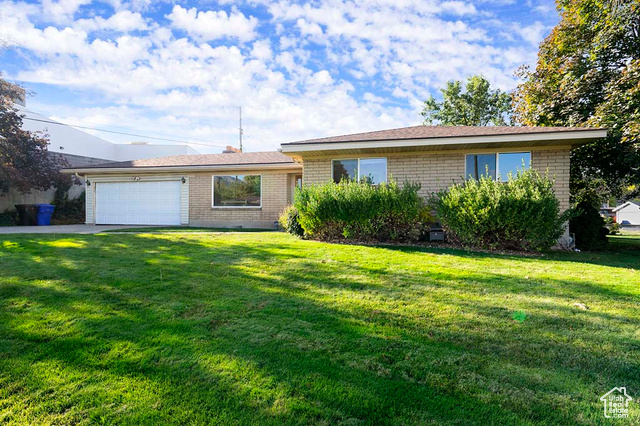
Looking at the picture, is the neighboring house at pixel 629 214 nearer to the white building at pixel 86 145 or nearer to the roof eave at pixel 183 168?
the roof eave at pixel 183 168

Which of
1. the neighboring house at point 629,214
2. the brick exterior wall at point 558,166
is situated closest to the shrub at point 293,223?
the brick exterior wall at point 558,166

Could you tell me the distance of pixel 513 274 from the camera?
5.20 metres

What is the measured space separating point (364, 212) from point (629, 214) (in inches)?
1607

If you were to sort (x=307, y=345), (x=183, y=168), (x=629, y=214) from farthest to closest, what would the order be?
(x=629, y=214)
(x=183, y=168)
(x=307, y=345)

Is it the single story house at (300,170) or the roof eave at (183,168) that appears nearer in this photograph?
the single story house at (300,170)

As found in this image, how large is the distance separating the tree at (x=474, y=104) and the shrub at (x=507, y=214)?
20280 millimetres

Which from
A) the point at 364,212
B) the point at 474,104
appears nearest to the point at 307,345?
the point at 364,212

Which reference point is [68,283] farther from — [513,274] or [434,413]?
[513,274]

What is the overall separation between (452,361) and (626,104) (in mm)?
11691

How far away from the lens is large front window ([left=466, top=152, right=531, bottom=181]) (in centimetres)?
961

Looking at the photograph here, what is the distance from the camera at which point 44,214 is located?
48.9 feet

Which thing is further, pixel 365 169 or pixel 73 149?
pixel 73 149

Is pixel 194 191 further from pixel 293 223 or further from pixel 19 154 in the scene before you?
pixel 19 154

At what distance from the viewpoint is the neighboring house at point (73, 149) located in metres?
16.1
